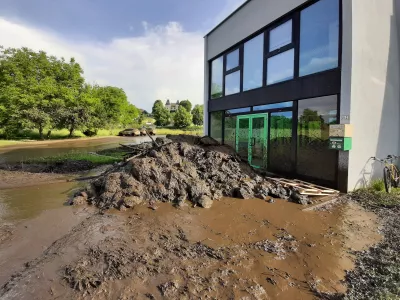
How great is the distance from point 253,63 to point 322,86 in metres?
3.52

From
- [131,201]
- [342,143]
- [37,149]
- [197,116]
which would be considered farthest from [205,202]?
[197,116]

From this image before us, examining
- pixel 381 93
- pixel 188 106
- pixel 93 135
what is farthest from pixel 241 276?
pixel 188 106

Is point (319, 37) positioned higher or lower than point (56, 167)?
higher

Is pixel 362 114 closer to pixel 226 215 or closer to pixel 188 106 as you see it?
pixel 226 215

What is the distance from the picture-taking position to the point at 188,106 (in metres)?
75.1

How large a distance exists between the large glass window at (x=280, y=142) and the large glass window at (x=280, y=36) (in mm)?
2333

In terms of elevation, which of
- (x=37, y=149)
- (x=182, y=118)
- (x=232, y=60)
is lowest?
(x=37, y=149)

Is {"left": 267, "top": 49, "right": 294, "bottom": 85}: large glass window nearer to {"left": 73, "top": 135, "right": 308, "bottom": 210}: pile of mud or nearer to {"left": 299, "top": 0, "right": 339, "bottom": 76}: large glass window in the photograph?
{"left": 299, "top": 0, "right": 339, "bottom": 76}: large glass window

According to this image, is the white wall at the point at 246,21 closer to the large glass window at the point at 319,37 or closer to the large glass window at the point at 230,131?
the large glass window at the point at 319,37

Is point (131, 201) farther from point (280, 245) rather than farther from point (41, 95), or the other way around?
point (41, 95)

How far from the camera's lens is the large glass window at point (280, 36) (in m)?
7.51

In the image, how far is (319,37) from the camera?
6.55 m

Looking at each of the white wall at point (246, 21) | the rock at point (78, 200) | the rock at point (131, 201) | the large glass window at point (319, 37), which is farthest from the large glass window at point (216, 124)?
the rock at point (78, 200)

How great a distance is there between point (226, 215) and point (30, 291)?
3367mm
